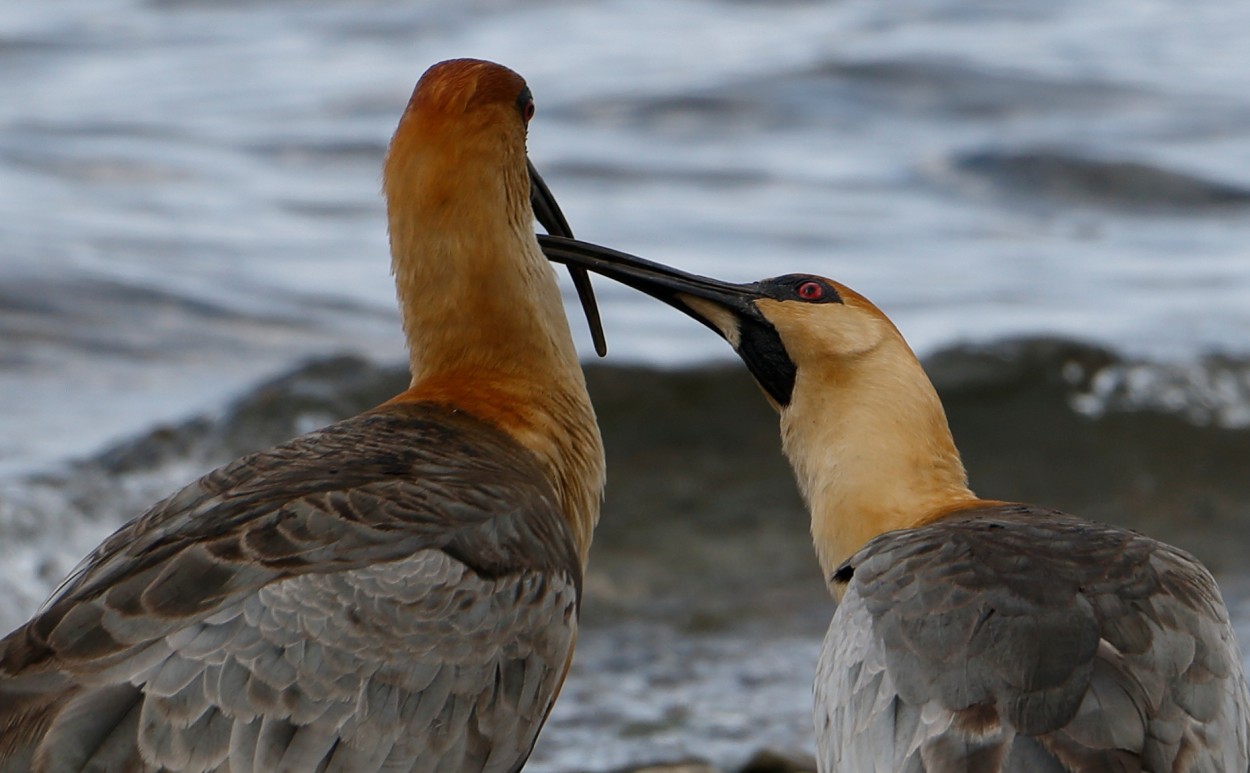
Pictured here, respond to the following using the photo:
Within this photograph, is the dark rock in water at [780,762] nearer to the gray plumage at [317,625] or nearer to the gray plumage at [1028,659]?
the gray plumage at [317,625]

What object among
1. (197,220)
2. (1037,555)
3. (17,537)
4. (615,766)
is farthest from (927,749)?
(197,220)

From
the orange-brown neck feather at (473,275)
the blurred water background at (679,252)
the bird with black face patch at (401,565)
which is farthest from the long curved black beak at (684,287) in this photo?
the blurred water background at (679,252)

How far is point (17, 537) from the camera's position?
9.46 meters

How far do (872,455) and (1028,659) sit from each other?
1.25 meters

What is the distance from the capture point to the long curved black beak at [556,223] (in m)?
6.41

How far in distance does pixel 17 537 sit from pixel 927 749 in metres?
6.42

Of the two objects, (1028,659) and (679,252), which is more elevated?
(1028,659)

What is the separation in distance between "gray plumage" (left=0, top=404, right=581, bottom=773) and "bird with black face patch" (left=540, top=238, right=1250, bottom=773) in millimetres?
849

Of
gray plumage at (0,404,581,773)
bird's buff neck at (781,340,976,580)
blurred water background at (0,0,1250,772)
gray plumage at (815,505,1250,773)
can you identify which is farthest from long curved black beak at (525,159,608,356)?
gray plumage at (815,505,1250,773)

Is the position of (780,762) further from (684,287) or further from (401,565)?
(401,565)

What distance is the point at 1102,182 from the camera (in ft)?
57.6

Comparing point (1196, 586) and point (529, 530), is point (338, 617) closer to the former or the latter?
point (529, 530)

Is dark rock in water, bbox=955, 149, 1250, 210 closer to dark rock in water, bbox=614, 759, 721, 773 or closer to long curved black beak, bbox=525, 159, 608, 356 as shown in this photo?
dark rock in water, bbox=614, 759, 721, 773

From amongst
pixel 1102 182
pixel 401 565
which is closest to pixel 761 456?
pixel 401 565
